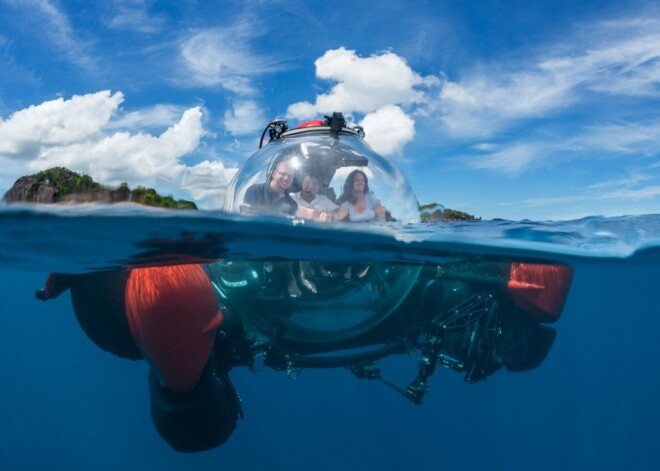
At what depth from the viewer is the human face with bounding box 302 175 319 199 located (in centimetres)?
545

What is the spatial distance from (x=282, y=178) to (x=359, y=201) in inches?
42.9

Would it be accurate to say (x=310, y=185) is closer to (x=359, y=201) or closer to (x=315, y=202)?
(x=315, y=202)

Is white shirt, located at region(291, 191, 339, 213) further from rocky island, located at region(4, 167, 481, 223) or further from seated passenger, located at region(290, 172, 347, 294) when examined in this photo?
rocky island, located at region(4, 167, 481, 223)

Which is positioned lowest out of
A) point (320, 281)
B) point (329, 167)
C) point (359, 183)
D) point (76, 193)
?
point (320, 281)

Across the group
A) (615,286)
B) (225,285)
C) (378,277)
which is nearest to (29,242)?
(225,285)

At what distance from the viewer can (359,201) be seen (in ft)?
19.6

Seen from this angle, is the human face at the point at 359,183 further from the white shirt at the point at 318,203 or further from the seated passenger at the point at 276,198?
the seated passenger at the point at 276,198

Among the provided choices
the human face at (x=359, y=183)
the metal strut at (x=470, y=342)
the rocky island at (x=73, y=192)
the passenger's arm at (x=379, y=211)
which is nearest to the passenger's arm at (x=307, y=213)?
the human face at (x=359, y=183)

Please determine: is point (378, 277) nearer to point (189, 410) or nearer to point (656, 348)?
point (189, 410)

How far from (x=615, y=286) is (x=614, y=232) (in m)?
5.77

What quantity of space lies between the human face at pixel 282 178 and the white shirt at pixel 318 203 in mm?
161

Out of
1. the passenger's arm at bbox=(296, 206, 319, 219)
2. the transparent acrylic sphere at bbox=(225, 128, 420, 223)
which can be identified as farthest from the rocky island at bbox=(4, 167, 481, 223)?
the passenger's arm at bbox=(296, 206, 319, 219)

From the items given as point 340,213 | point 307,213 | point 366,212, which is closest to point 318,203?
point 307,213

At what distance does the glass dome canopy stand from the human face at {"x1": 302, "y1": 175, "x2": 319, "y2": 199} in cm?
5
